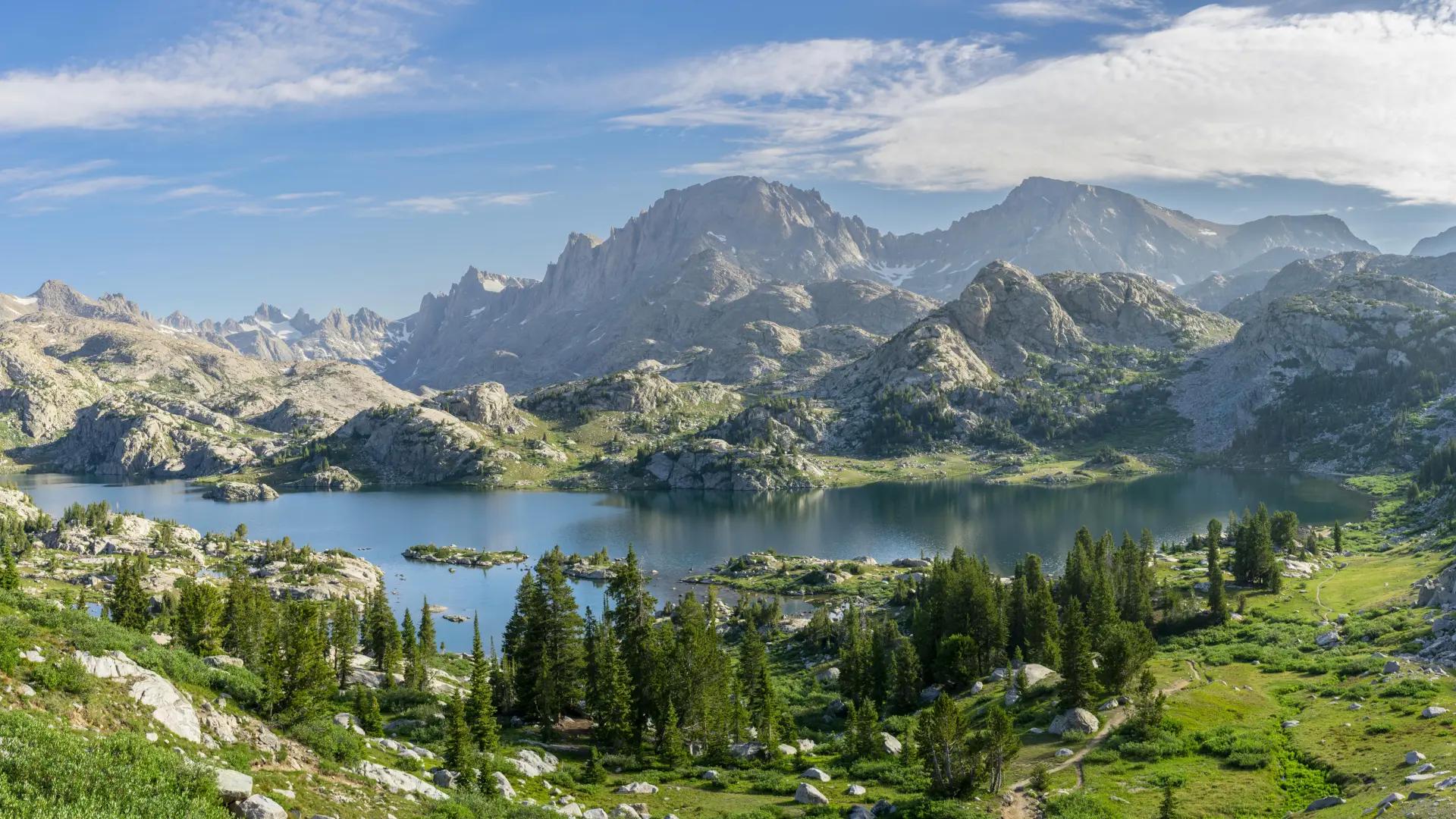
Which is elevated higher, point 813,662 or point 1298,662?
point 1298,662

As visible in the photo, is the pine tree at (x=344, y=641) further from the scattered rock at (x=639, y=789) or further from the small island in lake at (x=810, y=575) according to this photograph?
the small island in lake at (x=810, y=575)

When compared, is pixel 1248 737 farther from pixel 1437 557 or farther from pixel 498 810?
pixel 1437 557

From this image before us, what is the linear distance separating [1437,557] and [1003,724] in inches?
3949

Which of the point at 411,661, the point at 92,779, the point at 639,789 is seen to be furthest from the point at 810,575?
the point at 92,779

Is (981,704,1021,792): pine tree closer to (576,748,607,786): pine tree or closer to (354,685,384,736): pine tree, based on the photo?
(576,748,607,786): pine tree

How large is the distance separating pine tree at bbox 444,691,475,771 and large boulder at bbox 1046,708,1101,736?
114 ft

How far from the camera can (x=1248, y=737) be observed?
50062 millimetres

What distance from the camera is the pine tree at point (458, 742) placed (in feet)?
139

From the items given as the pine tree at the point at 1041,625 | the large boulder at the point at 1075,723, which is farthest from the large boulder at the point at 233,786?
the pine tree at the point at 1041,625

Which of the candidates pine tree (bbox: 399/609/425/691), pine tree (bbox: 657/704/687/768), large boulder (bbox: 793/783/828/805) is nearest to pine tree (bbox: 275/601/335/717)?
pine tree (bbox: 399/609/425/691)

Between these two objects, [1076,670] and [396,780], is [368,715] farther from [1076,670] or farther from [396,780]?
[1076,670]

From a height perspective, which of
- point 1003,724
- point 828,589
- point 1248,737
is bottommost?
point 828,589

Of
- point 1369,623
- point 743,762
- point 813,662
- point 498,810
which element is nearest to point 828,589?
point 813,662

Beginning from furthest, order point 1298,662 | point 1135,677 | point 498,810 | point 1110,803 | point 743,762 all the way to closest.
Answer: point 1298,662
point 1135,677
point 743,762
point 1110,803
point 498,810
